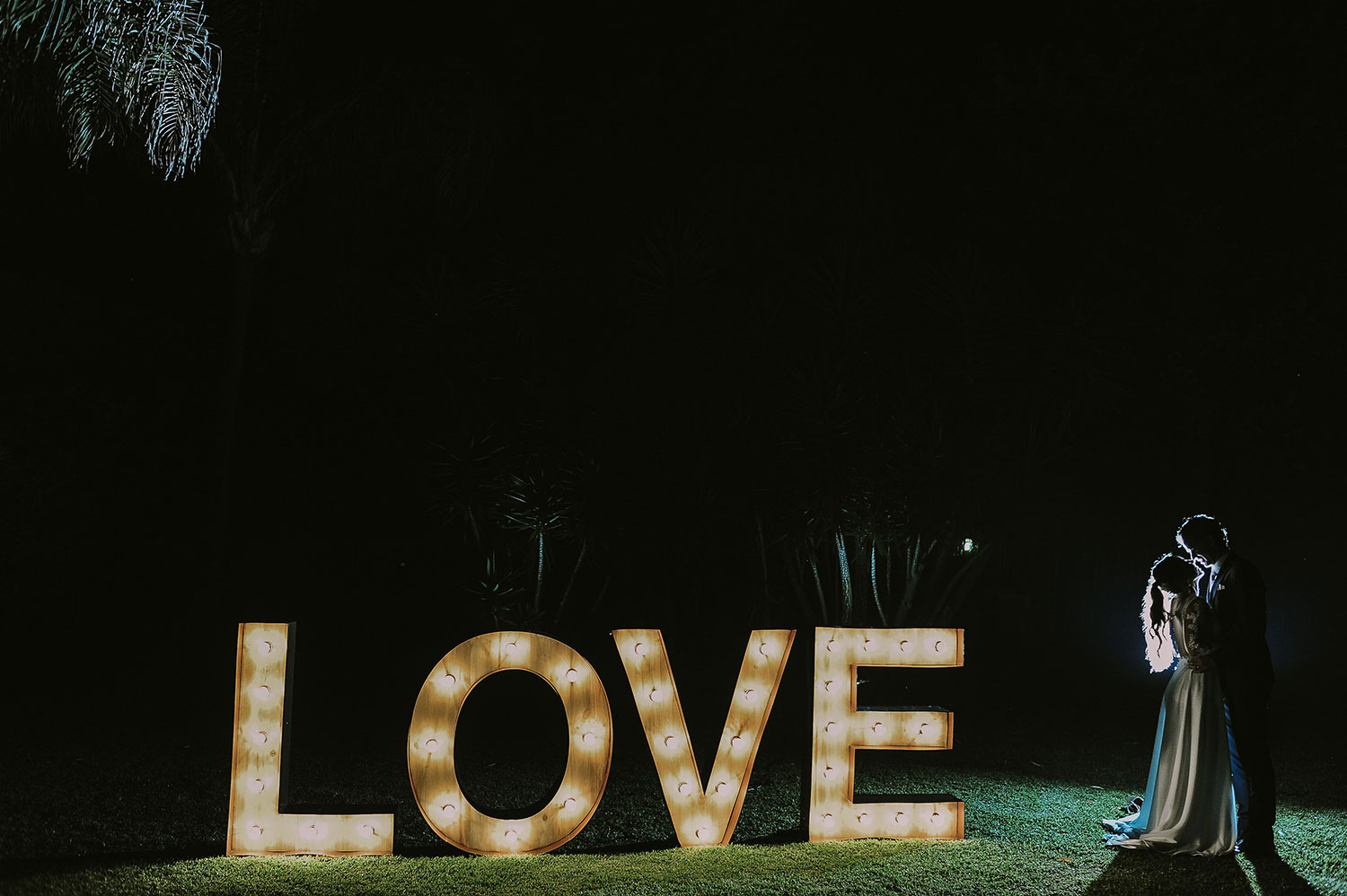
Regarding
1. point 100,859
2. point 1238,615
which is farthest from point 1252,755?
point 100,859

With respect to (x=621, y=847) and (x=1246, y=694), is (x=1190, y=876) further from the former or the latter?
(x=621, y=847)

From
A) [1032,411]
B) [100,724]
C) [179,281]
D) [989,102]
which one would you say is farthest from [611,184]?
[100,724]

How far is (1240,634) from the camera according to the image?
7391mm

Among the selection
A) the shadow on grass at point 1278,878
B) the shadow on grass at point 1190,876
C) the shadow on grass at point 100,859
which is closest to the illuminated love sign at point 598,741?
the shadow on grass at point 100,859

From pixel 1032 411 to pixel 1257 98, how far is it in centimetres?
564

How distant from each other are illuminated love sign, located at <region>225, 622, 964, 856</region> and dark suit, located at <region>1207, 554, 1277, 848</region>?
62.0 inches

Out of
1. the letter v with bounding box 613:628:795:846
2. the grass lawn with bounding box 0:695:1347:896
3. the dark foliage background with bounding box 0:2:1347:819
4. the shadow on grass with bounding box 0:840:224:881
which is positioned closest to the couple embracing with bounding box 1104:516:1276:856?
the grass lawn with bounding box 0:695:1347:896

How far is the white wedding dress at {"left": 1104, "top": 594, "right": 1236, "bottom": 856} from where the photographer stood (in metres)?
7.30

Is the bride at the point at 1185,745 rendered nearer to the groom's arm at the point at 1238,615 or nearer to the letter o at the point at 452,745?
the groom's arm at the point at 1238,615

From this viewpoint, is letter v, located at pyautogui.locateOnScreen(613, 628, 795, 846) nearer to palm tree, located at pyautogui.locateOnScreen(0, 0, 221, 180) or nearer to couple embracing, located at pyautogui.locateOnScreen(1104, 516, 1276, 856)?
couple embracing, located at pyautogui.locateOnScreen(1104, 516, 1276, 856)

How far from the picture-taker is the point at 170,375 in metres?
17.8

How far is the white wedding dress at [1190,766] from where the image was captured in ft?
24.0

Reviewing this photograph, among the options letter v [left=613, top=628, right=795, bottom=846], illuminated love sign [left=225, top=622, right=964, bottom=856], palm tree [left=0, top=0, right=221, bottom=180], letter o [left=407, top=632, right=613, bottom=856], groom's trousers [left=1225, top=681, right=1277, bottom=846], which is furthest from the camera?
palm tree [left=0, top=0, right=221, bottom=180]

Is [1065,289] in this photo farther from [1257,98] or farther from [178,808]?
[178,808]
